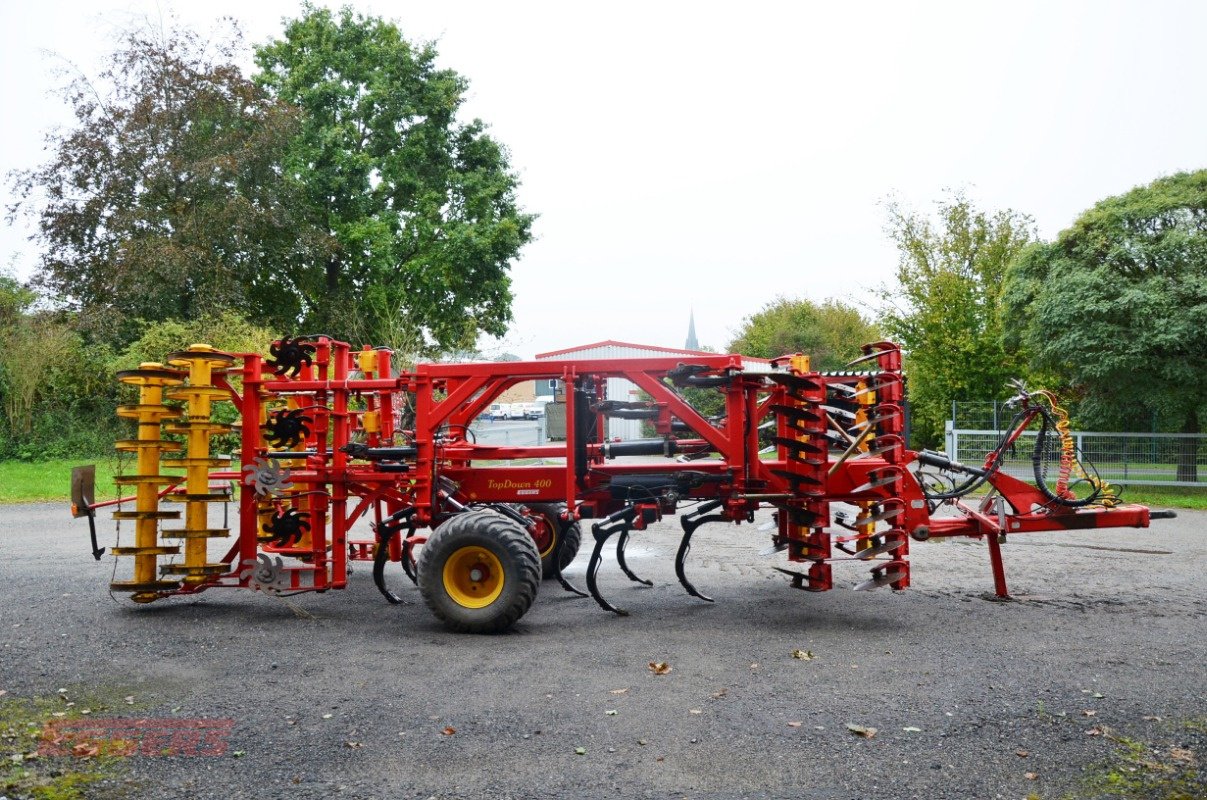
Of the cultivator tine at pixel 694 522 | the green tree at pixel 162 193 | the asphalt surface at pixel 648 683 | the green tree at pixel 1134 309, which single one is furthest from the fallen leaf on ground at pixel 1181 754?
the green tree at pixel 162 193

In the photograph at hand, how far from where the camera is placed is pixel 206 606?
8.27 meters

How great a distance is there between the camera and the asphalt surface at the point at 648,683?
439 centimetres

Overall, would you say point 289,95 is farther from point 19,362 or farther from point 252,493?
point 252,493

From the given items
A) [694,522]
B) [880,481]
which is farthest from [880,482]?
[694,522]

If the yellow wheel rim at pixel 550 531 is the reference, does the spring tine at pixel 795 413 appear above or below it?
above

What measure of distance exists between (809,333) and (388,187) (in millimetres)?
21533

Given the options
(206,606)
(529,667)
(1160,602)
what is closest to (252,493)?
(206,606)

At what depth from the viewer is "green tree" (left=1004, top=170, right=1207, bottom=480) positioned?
59.1ft

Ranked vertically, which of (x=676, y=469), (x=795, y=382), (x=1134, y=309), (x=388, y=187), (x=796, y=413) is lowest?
(x=676, y=469)

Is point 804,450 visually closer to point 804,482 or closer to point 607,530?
point 804,482

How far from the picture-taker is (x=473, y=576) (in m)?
7.24

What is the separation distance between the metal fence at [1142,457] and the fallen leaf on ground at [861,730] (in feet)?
47.7

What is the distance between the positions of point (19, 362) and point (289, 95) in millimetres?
12197

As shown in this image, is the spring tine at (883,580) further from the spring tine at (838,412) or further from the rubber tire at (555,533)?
the rubber tire at (555,533)
